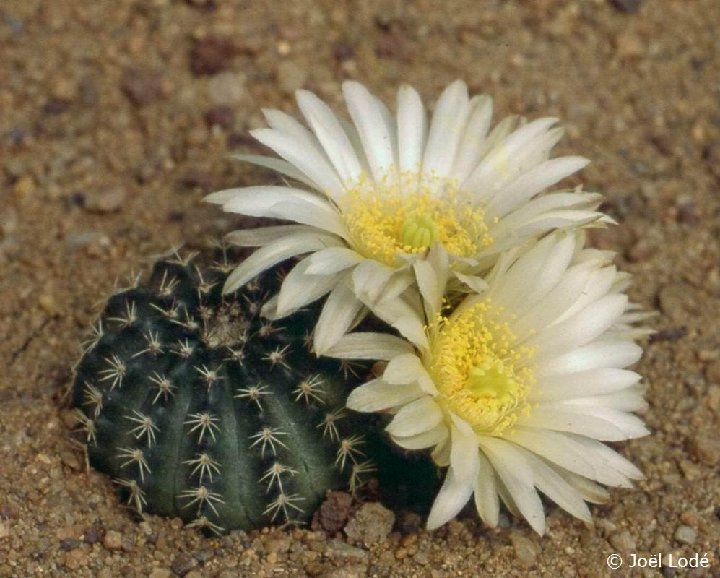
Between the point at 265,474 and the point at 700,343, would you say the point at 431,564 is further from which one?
the point at 700,343

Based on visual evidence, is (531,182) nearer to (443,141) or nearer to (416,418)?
(443,141)

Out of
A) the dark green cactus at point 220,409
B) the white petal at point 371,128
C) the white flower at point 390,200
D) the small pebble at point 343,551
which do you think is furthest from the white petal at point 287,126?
the small pebble at point 343,551

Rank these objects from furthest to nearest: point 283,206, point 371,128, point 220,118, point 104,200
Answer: point 220,118 < point 104,200 < point 371,128 < point 283,206

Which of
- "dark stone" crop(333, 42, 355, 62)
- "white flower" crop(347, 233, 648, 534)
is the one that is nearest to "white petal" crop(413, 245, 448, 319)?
"white flower" crop(347, 233, 648, 534)

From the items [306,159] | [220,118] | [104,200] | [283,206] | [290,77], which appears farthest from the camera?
[290,77]

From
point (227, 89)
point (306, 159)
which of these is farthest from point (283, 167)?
point (227, 89)

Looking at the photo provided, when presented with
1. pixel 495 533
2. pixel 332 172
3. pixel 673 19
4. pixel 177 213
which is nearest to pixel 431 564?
pixel 495 533

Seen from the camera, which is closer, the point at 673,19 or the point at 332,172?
the point at 332,172
